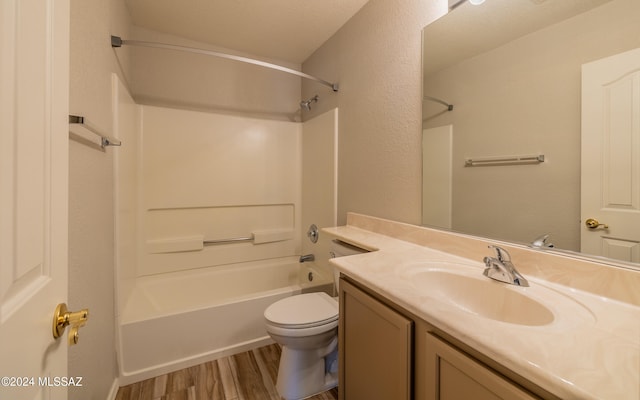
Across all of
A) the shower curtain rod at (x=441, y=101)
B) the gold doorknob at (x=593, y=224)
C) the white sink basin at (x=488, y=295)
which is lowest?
the white sink basin at (x=488, y=295)

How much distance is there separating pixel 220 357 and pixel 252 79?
93.1 inches

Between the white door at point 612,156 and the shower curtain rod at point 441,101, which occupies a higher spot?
the shower curtain rod at point 441,101

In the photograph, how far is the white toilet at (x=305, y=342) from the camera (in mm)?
1340

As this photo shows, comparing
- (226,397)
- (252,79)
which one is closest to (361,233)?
(226,397)

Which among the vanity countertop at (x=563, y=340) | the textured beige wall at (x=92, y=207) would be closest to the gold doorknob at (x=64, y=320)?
the textured beige wall at (x=92, y=207)

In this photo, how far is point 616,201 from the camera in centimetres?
76

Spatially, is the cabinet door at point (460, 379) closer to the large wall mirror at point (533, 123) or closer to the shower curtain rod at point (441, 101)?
the large wall mirror at point (533, 123)

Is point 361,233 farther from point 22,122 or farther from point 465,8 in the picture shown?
point 22,122

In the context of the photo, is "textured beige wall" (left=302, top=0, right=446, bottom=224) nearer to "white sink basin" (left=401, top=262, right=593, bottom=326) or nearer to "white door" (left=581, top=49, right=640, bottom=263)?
"white sink basin" (left=401, top=262, right=593, bottom=326)

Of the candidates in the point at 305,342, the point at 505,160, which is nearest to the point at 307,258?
the point at 305,342

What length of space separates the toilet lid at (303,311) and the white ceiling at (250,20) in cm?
197

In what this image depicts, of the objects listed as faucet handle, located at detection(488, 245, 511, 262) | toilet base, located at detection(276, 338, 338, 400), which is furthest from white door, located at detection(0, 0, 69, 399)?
faucet handle, located at detection(488, 245, 511, 262)

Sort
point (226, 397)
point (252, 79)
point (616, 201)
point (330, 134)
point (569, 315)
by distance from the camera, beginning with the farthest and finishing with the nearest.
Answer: point (252, 79) < point (330, 134) < point (226, 397) < point (616, 201) < point (569, 315)

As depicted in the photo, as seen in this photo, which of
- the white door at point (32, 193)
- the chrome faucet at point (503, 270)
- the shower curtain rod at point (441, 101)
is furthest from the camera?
the shower curtain rod at point (441, 101)
